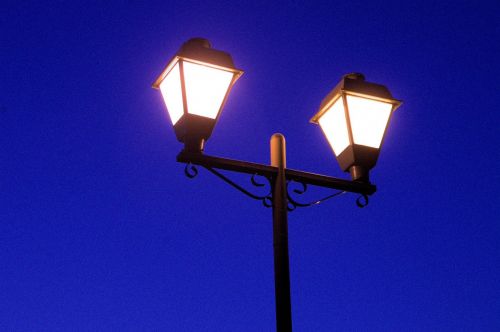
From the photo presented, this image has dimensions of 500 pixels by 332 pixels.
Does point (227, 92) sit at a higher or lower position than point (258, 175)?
higher

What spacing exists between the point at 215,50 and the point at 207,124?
52cm

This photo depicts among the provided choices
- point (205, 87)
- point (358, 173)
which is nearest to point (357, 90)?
point (358, 173)

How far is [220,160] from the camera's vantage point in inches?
150

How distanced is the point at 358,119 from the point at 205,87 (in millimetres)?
1141

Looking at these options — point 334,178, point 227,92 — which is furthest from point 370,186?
point 227,92

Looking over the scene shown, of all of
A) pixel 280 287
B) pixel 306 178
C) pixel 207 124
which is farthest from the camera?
pixel 306 178

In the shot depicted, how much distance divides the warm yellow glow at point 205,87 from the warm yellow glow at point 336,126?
2.79ft

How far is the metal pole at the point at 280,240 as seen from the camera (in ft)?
11.5

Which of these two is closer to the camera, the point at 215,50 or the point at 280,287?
the point at 280,287

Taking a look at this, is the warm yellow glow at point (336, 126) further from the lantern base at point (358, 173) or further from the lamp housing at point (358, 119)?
the lantern base at point (358, 173)

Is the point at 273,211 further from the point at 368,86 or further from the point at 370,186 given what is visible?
the point at 368,86

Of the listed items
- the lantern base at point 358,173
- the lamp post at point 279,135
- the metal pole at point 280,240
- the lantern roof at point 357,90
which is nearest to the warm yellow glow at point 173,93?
the lamp post at point 279,135

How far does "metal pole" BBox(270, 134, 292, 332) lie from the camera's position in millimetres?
3496

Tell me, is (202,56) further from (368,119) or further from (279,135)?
(368,119)
